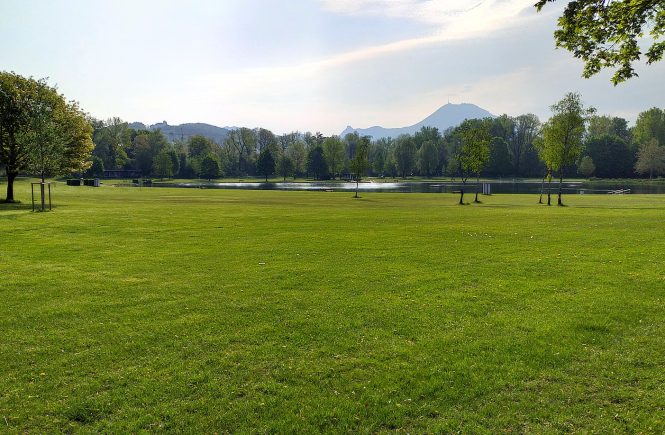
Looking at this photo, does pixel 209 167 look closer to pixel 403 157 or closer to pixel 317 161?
pixel 317 161

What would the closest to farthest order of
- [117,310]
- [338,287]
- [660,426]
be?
[660,426]
[117,310]
[338,287]

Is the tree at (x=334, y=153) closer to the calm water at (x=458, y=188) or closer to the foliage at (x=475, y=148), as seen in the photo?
the calm water at (x=458, y=188)

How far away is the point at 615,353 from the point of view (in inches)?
348

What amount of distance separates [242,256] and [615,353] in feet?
46.2

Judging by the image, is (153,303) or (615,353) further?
(153,303)

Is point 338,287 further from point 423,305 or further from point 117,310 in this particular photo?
point 117,310

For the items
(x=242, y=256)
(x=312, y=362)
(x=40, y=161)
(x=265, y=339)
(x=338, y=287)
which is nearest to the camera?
(x=312, y=362)

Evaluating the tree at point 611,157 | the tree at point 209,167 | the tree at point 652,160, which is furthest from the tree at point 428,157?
the tree at point 209,167

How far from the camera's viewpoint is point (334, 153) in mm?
169500

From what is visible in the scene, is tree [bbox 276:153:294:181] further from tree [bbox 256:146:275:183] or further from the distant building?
the distant building

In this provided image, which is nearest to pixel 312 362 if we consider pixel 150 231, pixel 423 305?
pixel 423 305

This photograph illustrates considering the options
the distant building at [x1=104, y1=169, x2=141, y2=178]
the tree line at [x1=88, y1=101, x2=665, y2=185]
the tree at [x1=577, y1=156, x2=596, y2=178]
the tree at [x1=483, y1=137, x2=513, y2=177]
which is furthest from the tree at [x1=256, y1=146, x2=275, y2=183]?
the tree at [x1=577, y1=156, x2=596, y2=178]

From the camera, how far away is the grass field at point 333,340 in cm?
690

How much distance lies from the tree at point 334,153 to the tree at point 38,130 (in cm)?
12435
